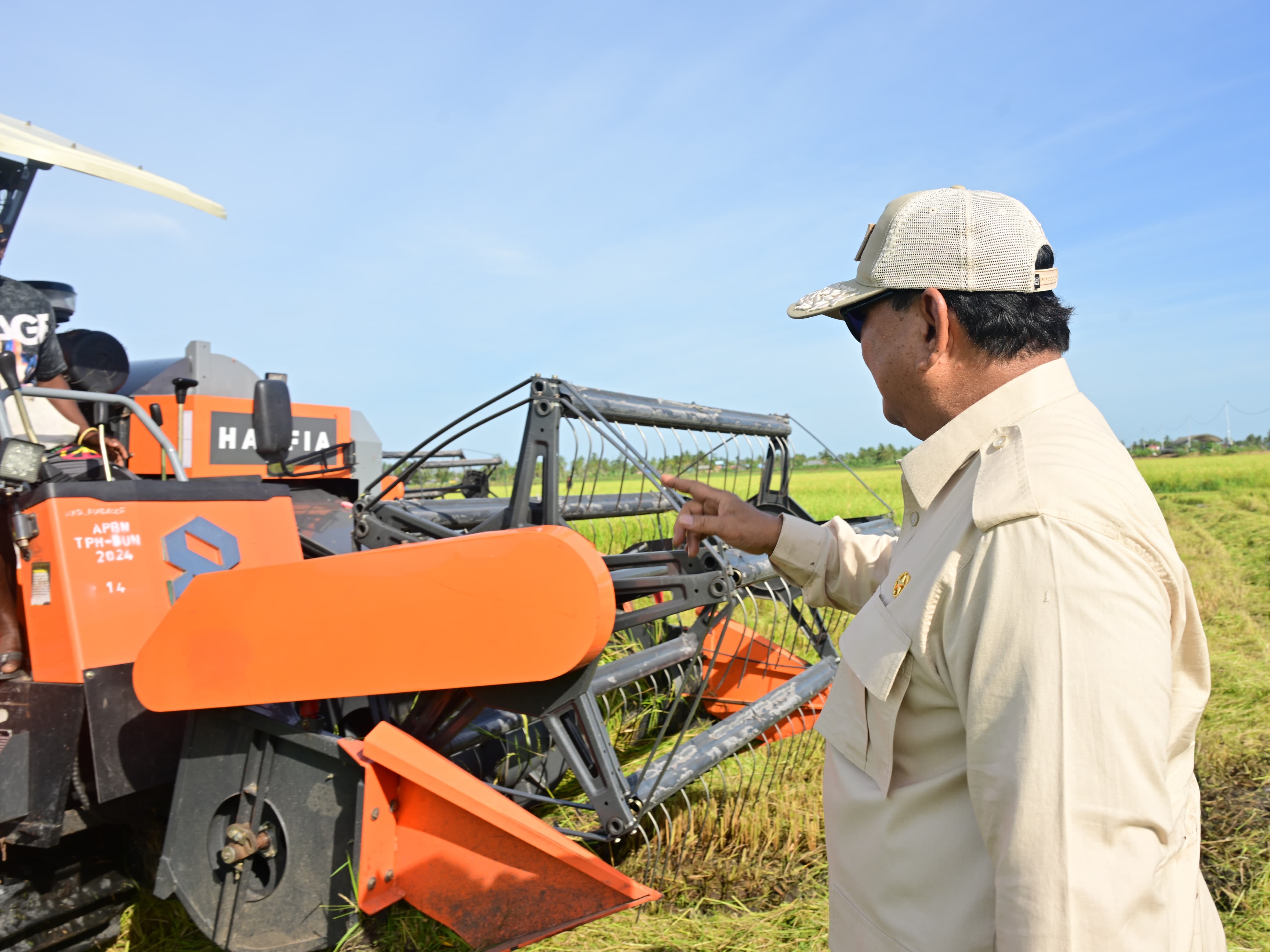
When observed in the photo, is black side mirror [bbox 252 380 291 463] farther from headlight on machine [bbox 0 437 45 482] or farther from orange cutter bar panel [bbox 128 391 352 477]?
headlight on machine [bbox 0 437 45 482]

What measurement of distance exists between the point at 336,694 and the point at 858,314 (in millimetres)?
1555

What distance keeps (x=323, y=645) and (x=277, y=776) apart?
51 cm

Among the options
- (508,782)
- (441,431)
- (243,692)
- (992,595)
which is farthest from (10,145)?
(992,595)

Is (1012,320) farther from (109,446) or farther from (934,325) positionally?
(109,446)

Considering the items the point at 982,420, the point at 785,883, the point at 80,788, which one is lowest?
the point at 785,883

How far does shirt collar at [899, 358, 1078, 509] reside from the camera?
129 cm

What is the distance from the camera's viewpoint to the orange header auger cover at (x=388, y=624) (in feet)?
6.49

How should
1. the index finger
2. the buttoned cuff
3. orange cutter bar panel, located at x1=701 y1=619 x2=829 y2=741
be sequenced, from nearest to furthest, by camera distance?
the buttoned cuff, the index finger, orange cutter bar panel, located at x1=701 y1=619 x2=829 y2=741

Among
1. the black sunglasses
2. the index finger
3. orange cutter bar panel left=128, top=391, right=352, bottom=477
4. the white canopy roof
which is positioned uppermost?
the white canopy roof

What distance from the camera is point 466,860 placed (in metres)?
2.18

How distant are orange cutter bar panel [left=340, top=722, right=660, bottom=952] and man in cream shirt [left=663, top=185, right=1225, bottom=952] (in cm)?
79

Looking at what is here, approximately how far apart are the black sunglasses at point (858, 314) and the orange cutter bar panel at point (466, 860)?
139 cm

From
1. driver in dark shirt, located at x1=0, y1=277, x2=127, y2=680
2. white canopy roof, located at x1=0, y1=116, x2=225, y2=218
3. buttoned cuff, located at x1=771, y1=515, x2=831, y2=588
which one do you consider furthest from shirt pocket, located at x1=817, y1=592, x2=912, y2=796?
white canopy roof, located at x1=0, y1=116, x2=225, y2=218

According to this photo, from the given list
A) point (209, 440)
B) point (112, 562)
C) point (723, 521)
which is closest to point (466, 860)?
point (723, 521)
